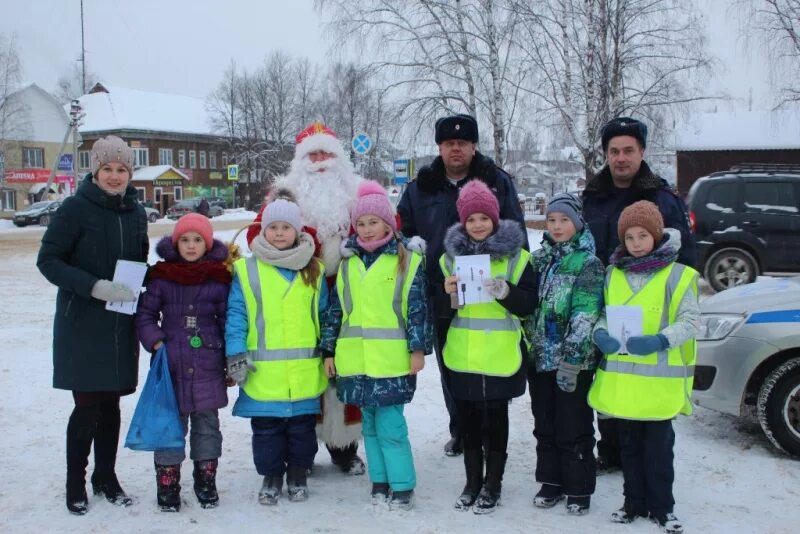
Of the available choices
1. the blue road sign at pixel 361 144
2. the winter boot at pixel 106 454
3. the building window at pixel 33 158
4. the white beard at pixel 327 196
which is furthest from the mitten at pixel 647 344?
the building window at pixel 33 158

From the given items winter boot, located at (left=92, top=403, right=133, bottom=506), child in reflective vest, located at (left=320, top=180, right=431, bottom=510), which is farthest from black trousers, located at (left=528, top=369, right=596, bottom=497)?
winter boot, located at (left=92, top=403, right=133, bottom=506)

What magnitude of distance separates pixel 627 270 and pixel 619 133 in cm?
95

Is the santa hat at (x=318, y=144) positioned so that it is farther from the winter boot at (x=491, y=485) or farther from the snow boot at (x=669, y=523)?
the snow boot at (x=669, y=523)

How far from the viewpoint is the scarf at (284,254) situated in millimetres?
3898

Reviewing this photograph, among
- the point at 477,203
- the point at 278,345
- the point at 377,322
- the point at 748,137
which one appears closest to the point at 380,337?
the point at 377,322

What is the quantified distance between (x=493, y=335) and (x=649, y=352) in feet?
2.67

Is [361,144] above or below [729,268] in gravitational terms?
above

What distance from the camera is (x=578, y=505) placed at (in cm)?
378

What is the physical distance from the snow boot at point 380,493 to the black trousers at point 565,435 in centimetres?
87

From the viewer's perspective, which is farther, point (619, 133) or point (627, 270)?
point (619, 133)

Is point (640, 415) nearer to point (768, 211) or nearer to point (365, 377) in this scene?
point (365, 377)

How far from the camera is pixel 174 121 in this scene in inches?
2522

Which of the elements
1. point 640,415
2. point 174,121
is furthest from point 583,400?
point 174,121

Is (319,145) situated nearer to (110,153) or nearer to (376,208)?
(376,208)
